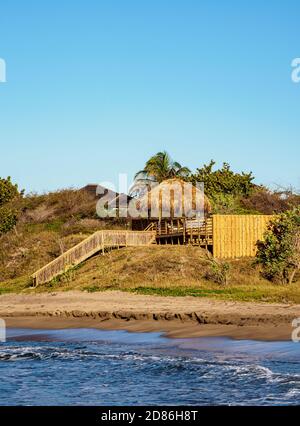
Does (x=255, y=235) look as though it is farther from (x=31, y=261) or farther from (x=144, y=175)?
(x=144, y=175)

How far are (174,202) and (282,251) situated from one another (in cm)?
1148

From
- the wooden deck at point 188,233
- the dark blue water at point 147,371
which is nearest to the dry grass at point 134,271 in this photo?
the wooden deck at point 188,233

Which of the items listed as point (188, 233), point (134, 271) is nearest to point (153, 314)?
point (134, 271)

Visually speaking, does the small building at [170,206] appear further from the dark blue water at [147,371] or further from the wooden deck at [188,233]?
the dark blue water at [147,371]

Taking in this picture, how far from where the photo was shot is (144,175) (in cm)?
6144

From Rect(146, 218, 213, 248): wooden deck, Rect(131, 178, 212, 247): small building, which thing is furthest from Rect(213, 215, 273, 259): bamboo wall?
Rect(131, 178, 212, 247): small building

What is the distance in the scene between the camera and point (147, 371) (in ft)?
60.7

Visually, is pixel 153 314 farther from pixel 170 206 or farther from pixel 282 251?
pixel 170 206

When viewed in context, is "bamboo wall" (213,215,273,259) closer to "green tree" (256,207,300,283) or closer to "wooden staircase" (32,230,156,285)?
"green tree" (256,207,300,283)

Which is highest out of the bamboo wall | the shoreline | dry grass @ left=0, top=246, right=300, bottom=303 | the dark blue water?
the bamboo wall

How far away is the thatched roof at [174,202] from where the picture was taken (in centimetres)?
4600

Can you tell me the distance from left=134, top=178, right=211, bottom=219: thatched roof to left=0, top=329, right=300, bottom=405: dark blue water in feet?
71.1

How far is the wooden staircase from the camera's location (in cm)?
3878
